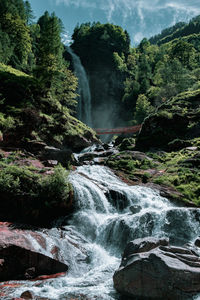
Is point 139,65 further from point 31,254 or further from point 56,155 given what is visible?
point 31,254

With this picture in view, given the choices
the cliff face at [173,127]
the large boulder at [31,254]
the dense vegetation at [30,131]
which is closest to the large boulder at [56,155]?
the dense vegetation at [30,131]

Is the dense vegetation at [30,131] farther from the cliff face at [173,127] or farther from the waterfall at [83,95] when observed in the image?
the waterfall at [83,95]

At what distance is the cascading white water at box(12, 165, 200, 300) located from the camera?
8688 mm

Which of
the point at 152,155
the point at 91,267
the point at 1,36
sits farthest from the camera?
the point at 1,36

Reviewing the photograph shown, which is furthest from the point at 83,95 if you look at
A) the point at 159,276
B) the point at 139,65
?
the point at 159,276

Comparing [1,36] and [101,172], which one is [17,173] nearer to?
[101,172]

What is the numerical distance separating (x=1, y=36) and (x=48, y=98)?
39.9ft

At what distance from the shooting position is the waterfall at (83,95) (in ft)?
210

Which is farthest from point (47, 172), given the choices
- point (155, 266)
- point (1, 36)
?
point (1, 36)

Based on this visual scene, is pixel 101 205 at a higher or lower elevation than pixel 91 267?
higher

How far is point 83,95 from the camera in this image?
67125mm

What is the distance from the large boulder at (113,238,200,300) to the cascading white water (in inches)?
30.9

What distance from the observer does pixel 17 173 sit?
44.1ft

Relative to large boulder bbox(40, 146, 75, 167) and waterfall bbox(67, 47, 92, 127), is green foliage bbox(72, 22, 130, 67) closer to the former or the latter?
waterfall bbox(67, 47, 92, 127)
